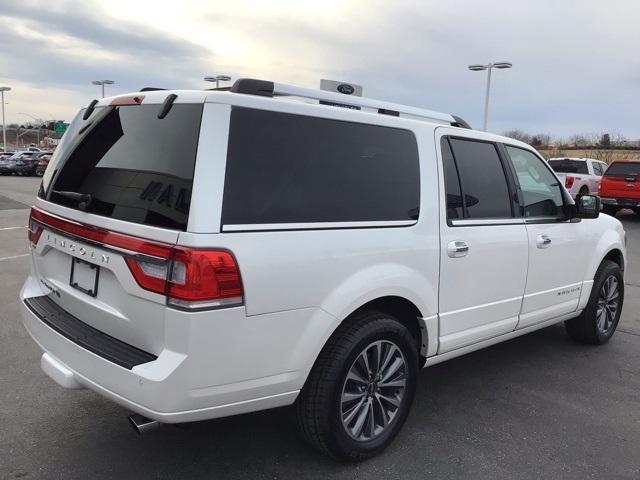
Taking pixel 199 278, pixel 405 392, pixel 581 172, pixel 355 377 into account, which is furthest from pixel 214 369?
pixel 581 172

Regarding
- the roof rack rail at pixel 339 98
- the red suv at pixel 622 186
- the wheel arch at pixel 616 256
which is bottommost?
the wheel arch at pixel 616 256

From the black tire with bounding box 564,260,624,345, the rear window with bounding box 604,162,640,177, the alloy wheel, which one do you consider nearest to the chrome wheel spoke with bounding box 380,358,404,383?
the alloy wheel

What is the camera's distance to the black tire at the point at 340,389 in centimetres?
281

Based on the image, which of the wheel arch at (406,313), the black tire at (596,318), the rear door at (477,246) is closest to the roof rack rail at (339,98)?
the rear door at (477,246)

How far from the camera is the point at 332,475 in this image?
2.95 metres

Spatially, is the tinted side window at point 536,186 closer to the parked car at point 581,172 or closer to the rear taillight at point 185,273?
the rear taillight at point 185,273

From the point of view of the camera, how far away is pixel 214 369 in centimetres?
240

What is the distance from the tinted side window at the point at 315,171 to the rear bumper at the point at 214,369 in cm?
47

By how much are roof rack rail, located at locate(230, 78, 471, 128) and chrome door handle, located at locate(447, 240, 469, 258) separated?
82 centimetres

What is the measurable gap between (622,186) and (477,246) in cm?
1559

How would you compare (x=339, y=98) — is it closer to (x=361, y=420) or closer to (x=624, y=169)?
(x=361, y=420)

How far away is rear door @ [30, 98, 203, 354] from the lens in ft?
7.93

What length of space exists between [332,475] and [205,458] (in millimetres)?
702

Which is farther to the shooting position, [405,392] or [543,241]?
[543,241]
